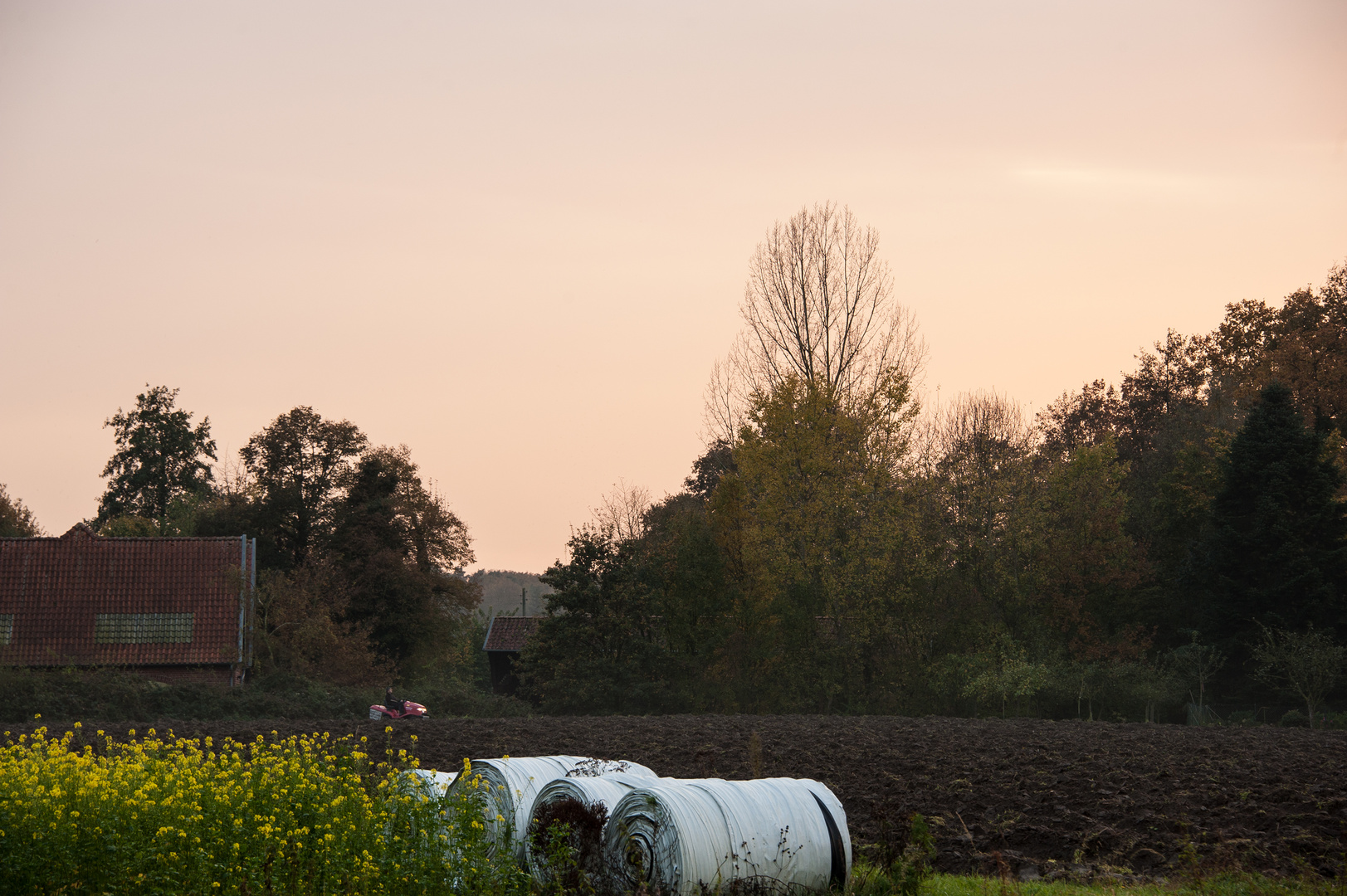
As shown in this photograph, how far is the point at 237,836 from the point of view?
28.3 feet

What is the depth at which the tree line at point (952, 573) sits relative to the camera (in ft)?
106

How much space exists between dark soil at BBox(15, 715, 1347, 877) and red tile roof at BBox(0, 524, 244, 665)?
499 inches

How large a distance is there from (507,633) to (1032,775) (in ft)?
132

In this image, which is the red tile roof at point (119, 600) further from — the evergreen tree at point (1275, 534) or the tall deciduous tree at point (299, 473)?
the evergreen tree at point (1275, 534)

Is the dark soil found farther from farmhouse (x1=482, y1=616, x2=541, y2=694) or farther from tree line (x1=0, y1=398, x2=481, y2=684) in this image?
farmhouse (x1=482, y1=616, x2=541, y2=694)

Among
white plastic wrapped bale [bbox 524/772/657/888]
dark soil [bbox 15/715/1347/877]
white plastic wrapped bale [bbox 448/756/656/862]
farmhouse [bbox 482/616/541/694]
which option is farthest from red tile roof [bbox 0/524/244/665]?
white plastic wrapped bale [bbox 524/772/657/888]

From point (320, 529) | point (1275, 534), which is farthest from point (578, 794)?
point (320, 529)

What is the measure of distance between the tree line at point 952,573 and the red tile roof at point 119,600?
1123 cm

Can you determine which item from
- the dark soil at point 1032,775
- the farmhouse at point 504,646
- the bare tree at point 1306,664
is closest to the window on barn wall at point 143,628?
the dark soil at point 1032,775

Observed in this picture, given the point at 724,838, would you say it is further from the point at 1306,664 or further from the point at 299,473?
the point at 299,473

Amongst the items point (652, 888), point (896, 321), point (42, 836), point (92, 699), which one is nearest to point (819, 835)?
point (652, 888)

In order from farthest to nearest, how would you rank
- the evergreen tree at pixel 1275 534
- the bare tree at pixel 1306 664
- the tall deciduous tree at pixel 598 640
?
1. the tall deciduous tree at pixel 598 640
2. the evergreen tree at pixel 1275 534
3. the bare tree at pixel 1306 664

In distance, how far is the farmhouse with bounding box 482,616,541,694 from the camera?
5141 centimetres

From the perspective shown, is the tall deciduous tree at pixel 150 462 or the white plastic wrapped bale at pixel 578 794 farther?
the tall deciduous tree at pixel 150 462
